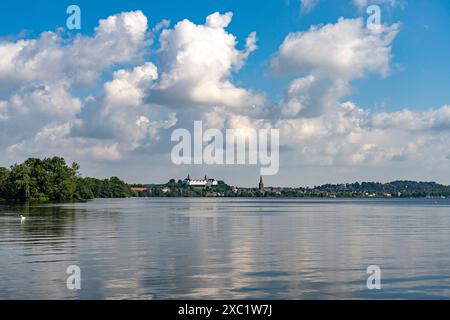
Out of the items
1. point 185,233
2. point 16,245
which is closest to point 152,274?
point 16,245

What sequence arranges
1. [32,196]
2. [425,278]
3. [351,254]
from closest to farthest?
[425,278], [351,254], [32,196]

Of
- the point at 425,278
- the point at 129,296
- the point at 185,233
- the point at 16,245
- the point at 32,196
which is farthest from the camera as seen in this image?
the point at 32,196

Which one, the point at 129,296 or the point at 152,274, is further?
the point at 152,274

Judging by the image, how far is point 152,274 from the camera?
29.7 metres
